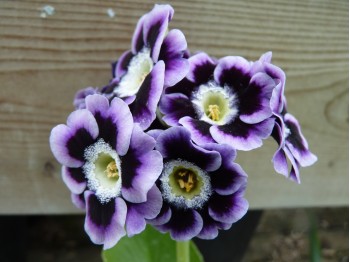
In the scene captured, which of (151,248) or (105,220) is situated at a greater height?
(105,220)

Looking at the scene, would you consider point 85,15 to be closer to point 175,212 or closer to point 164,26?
point 164,26

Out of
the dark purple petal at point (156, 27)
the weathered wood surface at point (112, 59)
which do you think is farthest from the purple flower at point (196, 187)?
the weathered wood surface at point (112, 59)

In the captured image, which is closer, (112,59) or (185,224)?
(185,224)

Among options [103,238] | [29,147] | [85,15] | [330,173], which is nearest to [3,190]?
[29,147]

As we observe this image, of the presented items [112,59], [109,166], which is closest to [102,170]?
[109,166]

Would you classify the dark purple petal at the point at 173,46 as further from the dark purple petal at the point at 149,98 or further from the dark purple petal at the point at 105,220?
the dark purple petal at the point at 105,220

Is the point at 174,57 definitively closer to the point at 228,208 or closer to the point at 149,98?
the point at 149,98
